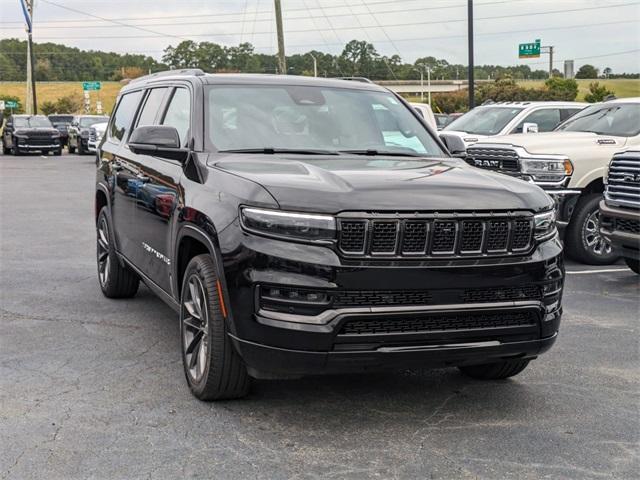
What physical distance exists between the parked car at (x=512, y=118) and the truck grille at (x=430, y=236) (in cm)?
1044

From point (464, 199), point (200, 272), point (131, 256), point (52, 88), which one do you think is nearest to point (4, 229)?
point (131, 256)

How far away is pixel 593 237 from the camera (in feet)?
33.7

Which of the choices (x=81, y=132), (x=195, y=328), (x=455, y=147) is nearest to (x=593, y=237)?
(x=455, y=147)

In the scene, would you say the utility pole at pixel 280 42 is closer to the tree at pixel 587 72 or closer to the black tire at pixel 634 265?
the black tire at pixel 634 265

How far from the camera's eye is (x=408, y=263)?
4.18m

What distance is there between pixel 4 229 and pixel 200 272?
346 inches

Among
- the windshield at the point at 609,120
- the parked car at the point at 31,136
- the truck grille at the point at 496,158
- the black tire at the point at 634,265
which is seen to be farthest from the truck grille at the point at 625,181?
the parked car at the point at 31,136

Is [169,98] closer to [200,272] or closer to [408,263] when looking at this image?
[200,272]

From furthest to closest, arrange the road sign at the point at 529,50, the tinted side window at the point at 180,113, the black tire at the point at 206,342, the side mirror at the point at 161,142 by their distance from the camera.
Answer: the road sign at the point at 529,50
the tinted side window at the point at 180,113
the side mirror at the point at 161,142
the black tire at the point at 206,342

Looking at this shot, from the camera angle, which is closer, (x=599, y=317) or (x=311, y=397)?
(x=311, y=397)

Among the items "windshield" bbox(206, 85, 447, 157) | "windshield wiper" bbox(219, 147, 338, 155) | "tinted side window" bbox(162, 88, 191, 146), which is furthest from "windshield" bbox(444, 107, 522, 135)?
"windshield wiper" bbox(219, 147, 338, 155)

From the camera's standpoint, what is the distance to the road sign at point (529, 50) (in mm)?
66506

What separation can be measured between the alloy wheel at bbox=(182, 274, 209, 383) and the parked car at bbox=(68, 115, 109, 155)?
3398 centimetres

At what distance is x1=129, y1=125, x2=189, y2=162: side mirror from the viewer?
5348 millimetres
